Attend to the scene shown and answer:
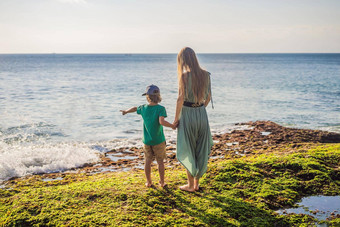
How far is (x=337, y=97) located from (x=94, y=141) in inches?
831

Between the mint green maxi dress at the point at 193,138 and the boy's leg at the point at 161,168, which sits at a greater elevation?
the mint green maxi dress at the point at 193,138

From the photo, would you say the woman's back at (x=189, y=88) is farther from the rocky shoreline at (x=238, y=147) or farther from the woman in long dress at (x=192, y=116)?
the rocky shoreline at (x=238, y=147)

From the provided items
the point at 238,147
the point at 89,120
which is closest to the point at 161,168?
the point at 238,147

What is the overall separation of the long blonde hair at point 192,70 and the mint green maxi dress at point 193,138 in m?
0.13

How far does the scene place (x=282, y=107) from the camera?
63.0 ft

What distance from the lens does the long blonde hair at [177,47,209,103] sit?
14.6ft

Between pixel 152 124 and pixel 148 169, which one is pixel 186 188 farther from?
pixel 152 124

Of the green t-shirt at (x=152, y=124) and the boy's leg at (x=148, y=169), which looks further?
the boy's leg at (x=148, y=169)

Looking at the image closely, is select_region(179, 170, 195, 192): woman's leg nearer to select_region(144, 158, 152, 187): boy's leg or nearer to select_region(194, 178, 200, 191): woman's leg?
select_region(194, 178, 200, 191): woman's leg

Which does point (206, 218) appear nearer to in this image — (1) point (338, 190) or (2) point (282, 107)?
(1) point (338, 190)

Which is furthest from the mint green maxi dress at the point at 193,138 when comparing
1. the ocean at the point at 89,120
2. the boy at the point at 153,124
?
the ocean at the point at 89,120

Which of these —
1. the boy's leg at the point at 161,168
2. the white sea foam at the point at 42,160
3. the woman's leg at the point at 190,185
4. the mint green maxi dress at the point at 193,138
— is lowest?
the white sea foam at the point at 42,160

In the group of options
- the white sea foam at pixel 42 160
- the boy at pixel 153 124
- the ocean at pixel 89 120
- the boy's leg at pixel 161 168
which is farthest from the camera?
the ocean at pixel 89 120

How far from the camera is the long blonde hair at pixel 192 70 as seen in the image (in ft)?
14.6
